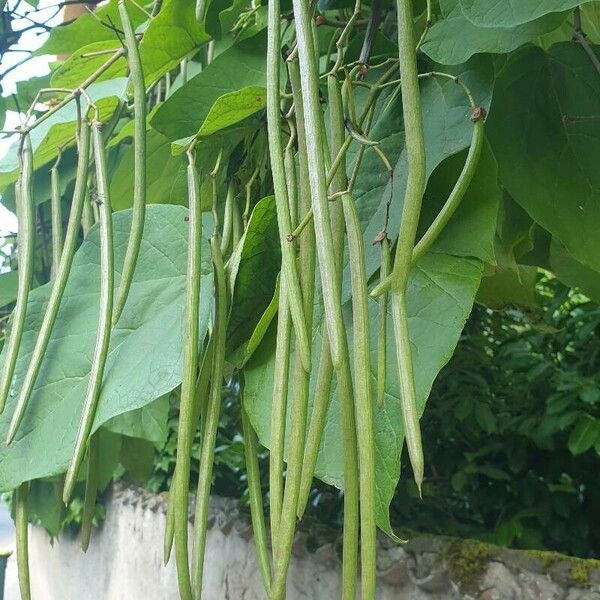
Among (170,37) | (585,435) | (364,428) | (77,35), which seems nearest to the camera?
(364,428)

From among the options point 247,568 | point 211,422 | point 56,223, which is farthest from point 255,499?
point 247,568

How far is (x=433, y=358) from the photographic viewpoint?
24 cm

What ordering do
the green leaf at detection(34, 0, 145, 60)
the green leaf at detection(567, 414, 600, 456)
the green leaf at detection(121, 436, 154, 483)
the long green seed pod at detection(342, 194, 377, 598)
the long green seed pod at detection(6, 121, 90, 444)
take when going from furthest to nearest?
the green leaf at detection(567, 414, 600, 456), the green leaf at detection(121, 436, 154, 483), the green leaf at detection(34, 0, 145, 60), the long green seed pod at detection(6, 121, 90, 444), the long green seed pod at detection(342, 194, 377, 598)

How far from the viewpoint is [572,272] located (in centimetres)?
40

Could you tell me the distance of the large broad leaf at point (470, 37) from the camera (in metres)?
0.27

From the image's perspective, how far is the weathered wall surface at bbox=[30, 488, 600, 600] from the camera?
24.3 inches

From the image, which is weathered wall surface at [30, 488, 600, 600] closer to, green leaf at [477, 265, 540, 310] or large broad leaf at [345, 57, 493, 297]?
green leaf at [477, 265, 540, 310]

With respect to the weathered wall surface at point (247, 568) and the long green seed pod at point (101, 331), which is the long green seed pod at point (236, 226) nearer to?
the long green seed pod at point (101, 331)

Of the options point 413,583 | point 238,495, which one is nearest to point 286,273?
point 413,583

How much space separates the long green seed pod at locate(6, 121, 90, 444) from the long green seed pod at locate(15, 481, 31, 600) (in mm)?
44

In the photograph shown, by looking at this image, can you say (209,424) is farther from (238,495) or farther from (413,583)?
(238,495)

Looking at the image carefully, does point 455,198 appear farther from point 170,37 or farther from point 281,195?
point 170,37

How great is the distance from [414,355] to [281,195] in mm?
78

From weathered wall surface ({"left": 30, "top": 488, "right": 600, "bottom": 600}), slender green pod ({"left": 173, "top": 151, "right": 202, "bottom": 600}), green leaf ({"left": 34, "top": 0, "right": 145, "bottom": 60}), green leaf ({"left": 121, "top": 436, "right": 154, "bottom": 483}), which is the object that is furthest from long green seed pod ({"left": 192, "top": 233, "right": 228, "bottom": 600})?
weathered wall surface ({"left": 30, "top": 488, "right": 600, "bottom": 600})
